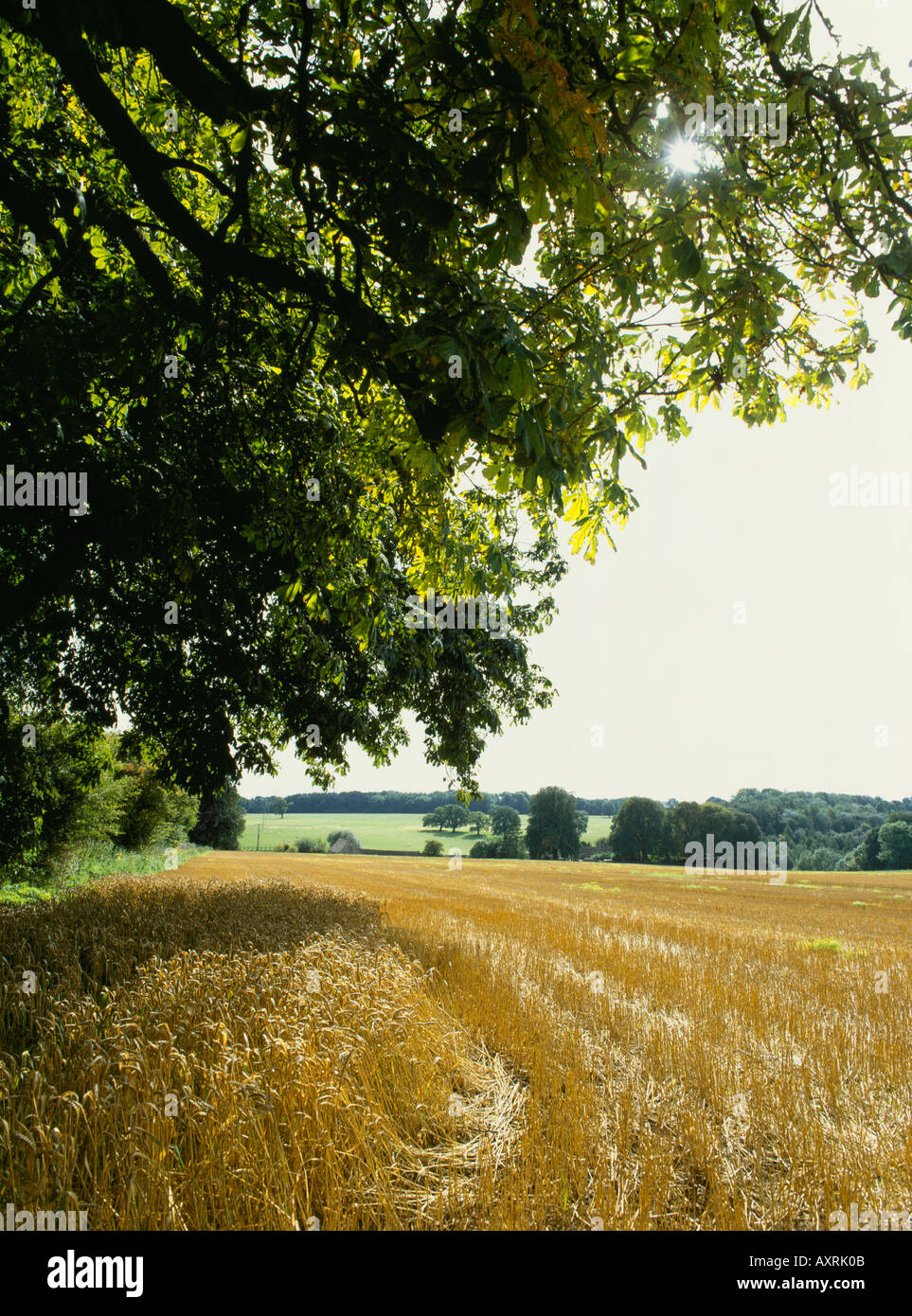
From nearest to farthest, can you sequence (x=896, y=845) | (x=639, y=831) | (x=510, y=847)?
(x=896, y=845) < (x=639, y=831) < (x=510, y=847)

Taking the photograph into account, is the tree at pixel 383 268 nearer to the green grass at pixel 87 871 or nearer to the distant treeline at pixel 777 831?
the green grass at pixel 87 871

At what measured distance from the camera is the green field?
101 m

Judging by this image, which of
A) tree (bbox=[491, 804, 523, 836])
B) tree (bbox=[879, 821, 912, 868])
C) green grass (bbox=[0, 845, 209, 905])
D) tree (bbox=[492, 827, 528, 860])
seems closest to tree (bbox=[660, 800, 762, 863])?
tree (bbox=[879, 821, 912, 868])

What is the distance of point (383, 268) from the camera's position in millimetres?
4301

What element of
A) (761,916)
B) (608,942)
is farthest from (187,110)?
(761,916)

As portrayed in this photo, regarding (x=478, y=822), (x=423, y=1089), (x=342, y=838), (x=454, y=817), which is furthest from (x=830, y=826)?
(x=423, y=1089)

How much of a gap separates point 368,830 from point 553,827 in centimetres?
4550

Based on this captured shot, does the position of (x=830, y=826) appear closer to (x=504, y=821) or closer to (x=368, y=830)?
(x=504, y=821)

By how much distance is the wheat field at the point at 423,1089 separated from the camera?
9.70 feet

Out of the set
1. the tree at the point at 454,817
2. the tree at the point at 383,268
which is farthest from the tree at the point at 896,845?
the tree at the point at 383,268

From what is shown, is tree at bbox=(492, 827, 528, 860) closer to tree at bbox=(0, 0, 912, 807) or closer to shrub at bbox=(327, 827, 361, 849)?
shrub at bbox=(327, 827, 361, 849)

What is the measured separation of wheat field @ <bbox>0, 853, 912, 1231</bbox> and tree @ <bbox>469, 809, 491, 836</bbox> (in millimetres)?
116392

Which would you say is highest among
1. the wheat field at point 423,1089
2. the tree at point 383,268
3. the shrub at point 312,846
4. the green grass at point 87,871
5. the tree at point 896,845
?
the tree at point 383,268

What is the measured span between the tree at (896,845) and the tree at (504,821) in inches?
2108
